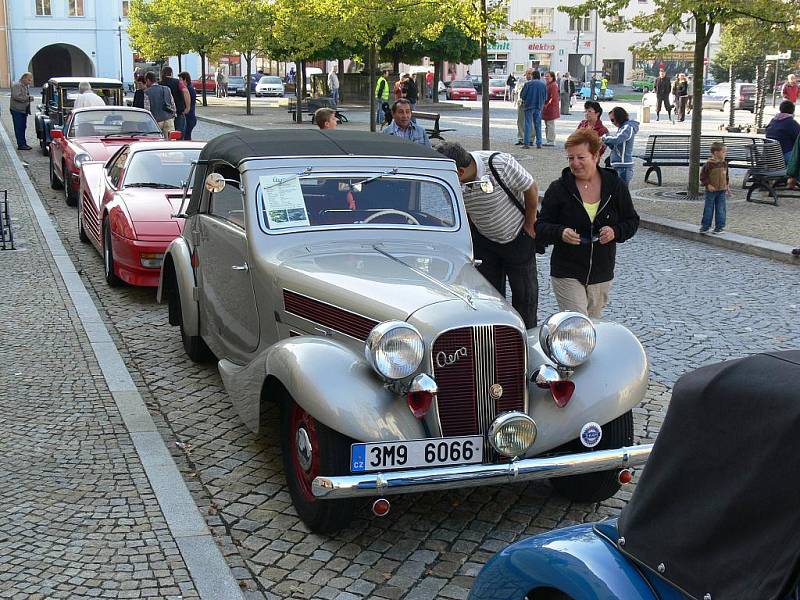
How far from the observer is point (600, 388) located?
5211 millimetres

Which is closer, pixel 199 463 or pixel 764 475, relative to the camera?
pixel 764 475

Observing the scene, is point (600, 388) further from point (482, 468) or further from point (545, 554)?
point (545, 554)

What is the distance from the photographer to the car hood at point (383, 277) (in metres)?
5.25

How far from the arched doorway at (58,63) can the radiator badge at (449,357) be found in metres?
83.0

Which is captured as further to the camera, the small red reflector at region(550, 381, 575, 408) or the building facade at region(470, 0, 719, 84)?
the building facade at region(470, 0, 719, 84)

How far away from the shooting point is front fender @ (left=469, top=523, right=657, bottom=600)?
110 inches

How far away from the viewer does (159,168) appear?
11.9m

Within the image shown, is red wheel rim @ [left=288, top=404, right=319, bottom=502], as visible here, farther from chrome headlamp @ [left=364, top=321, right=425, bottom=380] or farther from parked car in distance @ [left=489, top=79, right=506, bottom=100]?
parked car in distance @ [left=489, top=79, right=506, bottom=100]

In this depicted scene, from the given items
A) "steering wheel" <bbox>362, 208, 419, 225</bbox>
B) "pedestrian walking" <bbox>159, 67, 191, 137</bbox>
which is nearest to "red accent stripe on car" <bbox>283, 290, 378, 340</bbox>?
"steering wheel" <bbox>362, 208, 419, 225</bbox>

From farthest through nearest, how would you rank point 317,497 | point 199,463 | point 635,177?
1. point 635,177
2. point 199,463
3. point 317,497

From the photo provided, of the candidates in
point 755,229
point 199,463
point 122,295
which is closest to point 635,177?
point 755,229

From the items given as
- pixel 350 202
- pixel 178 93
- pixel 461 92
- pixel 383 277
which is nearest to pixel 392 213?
pixel 350 202

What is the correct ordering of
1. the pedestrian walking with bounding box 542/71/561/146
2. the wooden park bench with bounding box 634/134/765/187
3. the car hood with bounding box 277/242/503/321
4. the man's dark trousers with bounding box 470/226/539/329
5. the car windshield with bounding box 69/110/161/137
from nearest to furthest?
the car hood with bounding box 277/242/503/321, the man's dark trousers with bounding box 470/226/539/329, the car windshield with bounding box 69/110/161/137, the wooden park bench with bounding box 634/134/765/187, the pedestrian walking with bounding box 542/71/561/146

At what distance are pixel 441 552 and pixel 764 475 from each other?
2799 millimetres
